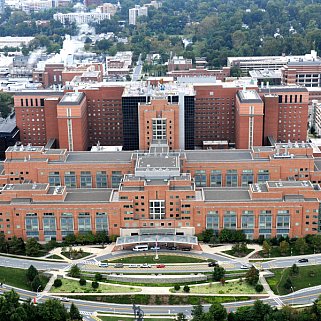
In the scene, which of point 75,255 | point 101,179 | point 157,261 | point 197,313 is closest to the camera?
point 197,313

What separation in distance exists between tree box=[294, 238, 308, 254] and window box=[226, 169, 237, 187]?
21813 mm

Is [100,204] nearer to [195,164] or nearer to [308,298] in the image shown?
[195,164]

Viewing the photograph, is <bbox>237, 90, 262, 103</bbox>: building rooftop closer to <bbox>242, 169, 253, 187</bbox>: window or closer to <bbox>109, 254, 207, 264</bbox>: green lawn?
<bbox>242, 169, 253, 187</bbox>: window

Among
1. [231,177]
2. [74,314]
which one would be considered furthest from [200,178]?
[74,314]

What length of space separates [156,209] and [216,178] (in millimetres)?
17018

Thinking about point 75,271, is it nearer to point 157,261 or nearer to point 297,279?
point 157,261

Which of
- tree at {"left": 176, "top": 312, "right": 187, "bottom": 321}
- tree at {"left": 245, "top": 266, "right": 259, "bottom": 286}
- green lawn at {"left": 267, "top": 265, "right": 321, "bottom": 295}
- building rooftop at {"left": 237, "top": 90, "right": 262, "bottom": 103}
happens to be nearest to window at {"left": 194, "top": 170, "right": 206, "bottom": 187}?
building rooftop at {"left": 237, "top": 90, "right": 262, "bottom": 103}

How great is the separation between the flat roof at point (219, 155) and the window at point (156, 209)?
1555cm

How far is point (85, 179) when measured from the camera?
409 feet

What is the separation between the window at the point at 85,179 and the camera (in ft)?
408

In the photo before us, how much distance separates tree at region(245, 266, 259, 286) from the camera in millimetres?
96000

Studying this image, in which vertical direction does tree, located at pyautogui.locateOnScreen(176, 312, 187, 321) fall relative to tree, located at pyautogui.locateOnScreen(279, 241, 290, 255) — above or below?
below

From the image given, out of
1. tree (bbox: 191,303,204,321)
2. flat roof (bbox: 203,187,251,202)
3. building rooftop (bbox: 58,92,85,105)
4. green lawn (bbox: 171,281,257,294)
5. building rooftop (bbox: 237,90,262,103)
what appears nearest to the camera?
tree (bbox: 191,303,204,321)

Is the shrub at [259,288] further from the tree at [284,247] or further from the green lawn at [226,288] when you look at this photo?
the tree at [284,247]
